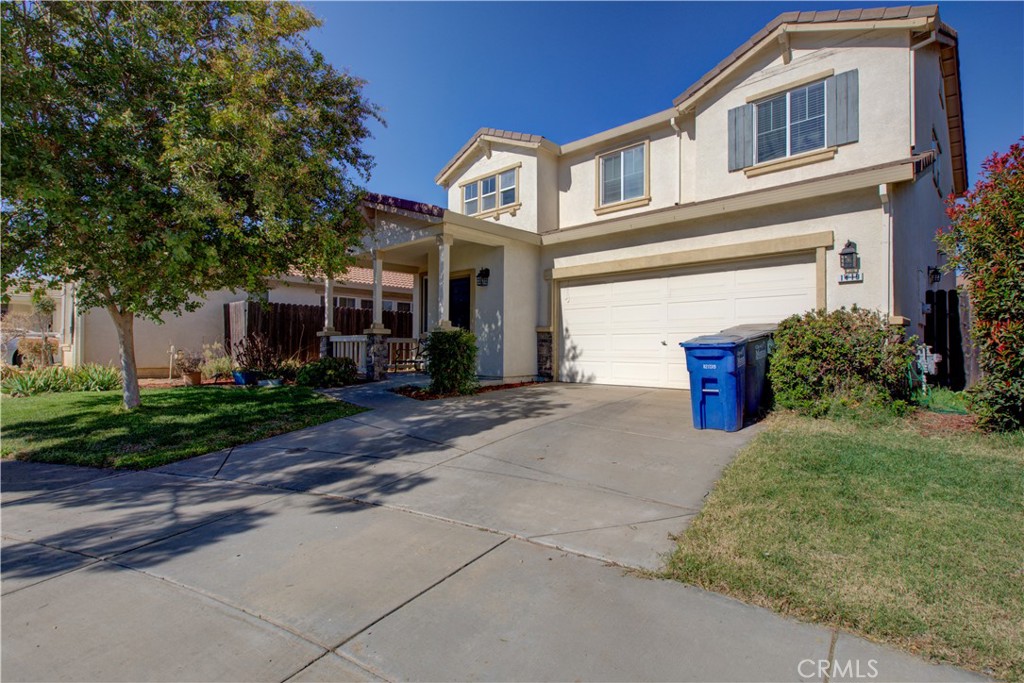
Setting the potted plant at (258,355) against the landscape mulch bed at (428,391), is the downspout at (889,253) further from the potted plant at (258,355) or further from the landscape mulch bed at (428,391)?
the potted plant at (258,355)

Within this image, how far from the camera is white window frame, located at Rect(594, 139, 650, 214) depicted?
37.7 feet

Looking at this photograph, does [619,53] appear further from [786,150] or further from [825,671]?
[825,671]

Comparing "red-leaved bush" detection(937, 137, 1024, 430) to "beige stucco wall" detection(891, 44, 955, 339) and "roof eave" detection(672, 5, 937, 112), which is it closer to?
"beige stucco wall" detection(891, 44, 955, 339)

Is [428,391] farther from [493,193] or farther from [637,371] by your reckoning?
[493,193]

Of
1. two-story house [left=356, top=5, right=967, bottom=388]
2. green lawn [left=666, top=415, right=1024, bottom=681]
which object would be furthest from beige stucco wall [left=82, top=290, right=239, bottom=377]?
green lawn [left=666, top=415, right=1024, bottom=681]

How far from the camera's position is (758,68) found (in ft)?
32.9

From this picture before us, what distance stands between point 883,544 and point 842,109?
329 inches

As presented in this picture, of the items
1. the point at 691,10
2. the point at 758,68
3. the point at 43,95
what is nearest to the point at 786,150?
the point at 758,68

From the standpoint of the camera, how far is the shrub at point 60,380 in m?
11.0

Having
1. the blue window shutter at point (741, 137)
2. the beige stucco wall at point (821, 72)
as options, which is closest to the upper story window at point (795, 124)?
the blue window shutter at point (741, 137)

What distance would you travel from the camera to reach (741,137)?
1008 centimetres

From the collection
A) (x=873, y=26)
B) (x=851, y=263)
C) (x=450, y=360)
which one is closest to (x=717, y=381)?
(x=851, y=263)

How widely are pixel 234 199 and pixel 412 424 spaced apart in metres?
4.02

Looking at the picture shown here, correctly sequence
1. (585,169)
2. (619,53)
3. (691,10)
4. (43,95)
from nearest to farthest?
1. (43,95)
2. (691,10)
3. (619,53)
4. (585,169)
